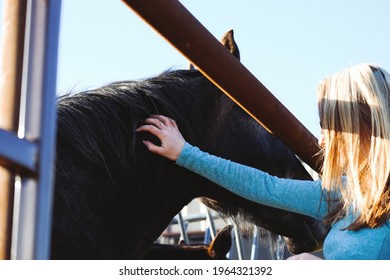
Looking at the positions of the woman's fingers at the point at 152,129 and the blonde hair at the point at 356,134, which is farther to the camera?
the woman's fingers at the point at 152,129

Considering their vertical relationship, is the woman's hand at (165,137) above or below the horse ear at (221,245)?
above

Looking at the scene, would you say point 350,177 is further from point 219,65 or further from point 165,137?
point 165,137

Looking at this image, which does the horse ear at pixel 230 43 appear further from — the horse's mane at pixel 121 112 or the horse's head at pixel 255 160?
the horse's mane at pixel 121 112

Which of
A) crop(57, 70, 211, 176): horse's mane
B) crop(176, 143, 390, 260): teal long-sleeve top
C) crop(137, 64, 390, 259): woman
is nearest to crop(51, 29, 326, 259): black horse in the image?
crop(57, 70, 211, 176): horse's mane

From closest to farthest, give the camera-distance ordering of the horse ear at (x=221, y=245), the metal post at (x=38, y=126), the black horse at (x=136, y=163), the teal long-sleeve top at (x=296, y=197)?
the metal post at (x=38, y=126) → the teal long-sleeve top at (x=296, y=197) → the black horse at (x=136, y=163) → the horse ear at (x=221, y=245)

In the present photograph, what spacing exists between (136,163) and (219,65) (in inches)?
16.8

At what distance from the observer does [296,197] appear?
1.53m

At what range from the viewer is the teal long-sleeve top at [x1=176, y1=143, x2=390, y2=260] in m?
1.33

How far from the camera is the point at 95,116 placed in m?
1.81

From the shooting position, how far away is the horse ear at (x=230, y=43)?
7.11 feet

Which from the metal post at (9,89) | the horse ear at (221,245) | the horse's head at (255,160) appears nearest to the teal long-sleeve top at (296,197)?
the horse's head at (255,160)
